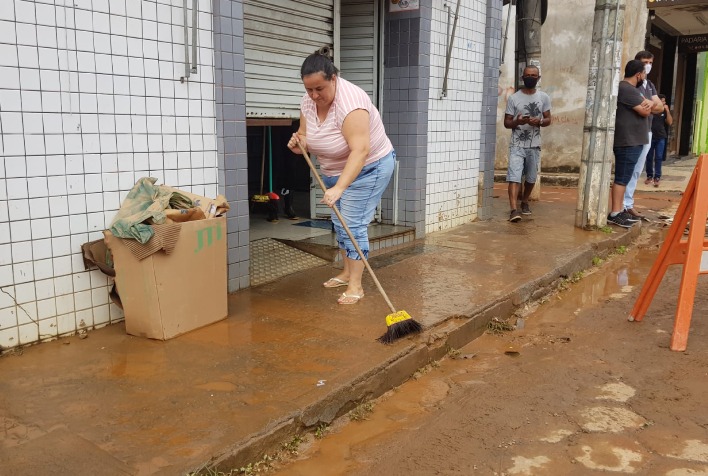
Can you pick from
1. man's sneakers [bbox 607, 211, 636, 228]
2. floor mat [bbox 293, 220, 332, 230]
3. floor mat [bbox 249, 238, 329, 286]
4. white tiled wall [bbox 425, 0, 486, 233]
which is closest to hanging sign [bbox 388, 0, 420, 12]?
white tiled wall [bbox 425, 0, 486, 233]

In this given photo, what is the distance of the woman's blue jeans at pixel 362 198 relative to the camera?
477cm

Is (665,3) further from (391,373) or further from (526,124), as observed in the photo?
(391,373)

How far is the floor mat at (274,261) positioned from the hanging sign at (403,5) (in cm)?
284

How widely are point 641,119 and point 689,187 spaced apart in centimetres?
374

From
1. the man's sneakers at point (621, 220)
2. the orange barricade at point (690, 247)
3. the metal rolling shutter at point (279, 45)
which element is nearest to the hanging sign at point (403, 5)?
the metal rolling shutter at point (279, 45)

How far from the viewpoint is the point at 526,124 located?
8250 millimetres

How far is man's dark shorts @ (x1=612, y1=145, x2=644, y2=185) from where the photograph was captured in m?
7.93

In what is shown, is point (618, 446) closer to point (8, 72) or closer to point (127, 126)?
point (127, 126)

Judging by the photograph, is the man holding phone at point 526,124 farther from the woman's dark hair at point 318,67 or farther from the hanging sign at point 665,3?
the hanging sign at point 665,3

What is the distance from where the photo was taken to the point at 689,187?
449cm

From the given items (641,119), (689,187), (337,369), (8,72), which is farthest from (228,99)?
(641,119)

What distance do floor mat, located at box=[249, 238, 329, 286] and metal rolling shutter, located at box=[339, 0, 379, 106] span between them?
6.96 ft

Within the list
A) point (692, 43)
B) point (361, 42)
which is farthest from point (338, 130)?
point (692, 43)

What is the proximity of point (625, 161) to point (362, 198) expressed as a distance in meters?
4.66
